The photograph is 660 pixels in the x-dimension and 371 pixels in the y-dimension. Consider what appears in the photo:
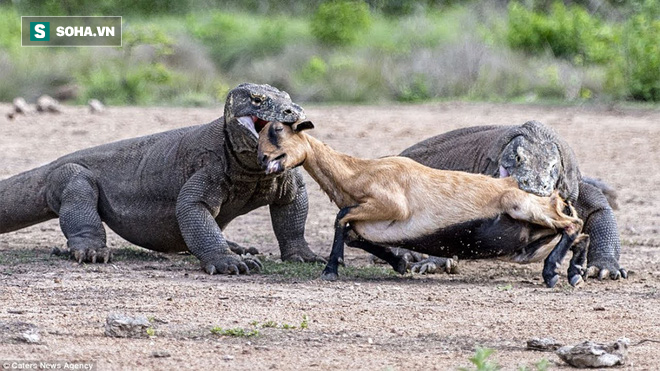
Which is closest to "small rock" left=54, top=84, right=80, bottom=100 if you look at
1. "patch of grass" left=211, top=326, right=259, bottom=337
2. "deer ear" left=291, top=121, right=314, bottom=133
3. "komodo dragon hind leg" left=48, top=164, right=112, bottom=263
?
"komodo dragon hind leg" left=48, top=164, right=112, bottom=263

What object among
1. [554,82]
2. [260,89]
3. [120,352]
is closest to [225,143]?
[260,89]

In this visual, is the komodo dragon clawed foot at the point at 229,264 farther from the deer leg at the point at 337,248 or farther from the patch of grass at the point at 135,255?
the patch of grass at the point at 135,255

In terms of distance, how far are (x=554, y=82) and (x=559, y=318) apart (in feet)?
59.0

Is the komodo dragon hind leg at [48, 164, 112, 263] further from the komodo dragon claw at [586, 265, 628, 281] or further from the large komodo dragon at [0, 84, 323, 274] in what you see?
the komodo dragon claw at [586, 265, 628, 281]

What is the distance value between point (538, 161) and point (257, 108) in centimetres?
190

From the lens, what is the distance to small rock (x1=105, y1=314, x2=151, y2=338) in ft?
19.7

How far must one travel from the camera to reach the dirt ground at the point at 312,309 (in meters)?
5.74

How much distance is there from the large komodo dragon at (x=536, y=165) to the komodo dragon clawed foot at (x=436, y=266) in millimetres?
12

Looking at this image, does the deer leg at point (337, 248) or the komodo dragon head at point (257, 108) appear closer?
the deer leg at point (337, 248)

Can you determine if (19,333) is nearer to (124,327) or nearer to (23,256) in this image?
(124,327)

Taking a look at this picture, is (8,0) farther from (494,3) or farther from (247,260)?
(247,260)

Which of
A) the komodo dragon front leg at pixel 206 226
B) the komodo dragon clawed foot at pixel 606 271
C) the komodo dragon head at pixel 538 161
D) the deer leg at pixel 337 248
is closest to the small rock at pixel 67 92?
the komodo dragon front leg at pixel 206 226

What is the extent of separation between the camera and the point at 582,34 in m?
28.1

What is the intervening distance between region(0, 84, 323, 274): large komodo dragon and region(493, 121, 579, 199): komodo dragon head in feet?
4.98
